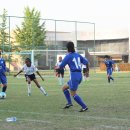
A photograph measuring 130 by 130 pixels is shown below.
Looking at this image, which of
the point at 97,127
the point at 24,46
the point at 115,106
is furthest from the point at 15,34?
the point at 97,127

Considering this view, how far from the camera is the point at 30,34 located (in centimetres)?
6838

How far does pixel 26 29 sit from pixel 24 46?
729 cm

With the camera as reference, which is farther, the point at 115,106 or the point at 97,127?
the point at 115,106

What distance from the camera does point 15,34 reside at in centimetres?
6869

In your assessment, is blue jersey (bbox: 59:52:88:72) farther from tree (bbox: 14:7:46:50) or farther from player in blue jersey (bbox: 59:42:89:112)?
tree (bbox: 14:7:46:50)

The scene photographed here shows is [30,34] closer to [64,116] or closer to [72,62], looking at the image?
[72,62]

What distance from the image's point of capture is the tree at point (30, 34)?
2483 inches

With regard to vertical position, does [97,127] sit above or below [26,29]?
below

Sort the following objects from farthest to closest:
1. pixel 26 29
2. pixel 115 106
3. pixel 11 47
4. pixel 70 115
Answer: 1. pixel 26 29
2. pixel 11 47
3. pixel 115 106
4. pixel 70 115

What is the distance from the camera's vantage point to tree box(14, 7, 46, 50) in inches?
2483

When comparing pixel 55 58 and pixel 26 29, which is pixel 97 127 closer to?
pixel 55 58

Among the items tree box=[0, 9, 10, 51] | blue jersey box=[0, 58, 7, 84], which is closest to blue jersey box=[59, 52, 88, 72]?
blue jersey box=[0, 58, 7, 84]

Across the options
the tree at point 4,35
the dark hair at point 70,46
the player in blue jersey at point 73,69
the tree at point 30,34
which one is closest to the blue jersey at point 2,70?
the player in blue jersey at point 73,69

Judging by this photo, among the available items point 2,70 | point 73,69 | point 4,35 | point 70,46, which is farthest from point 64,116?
point 4,35
